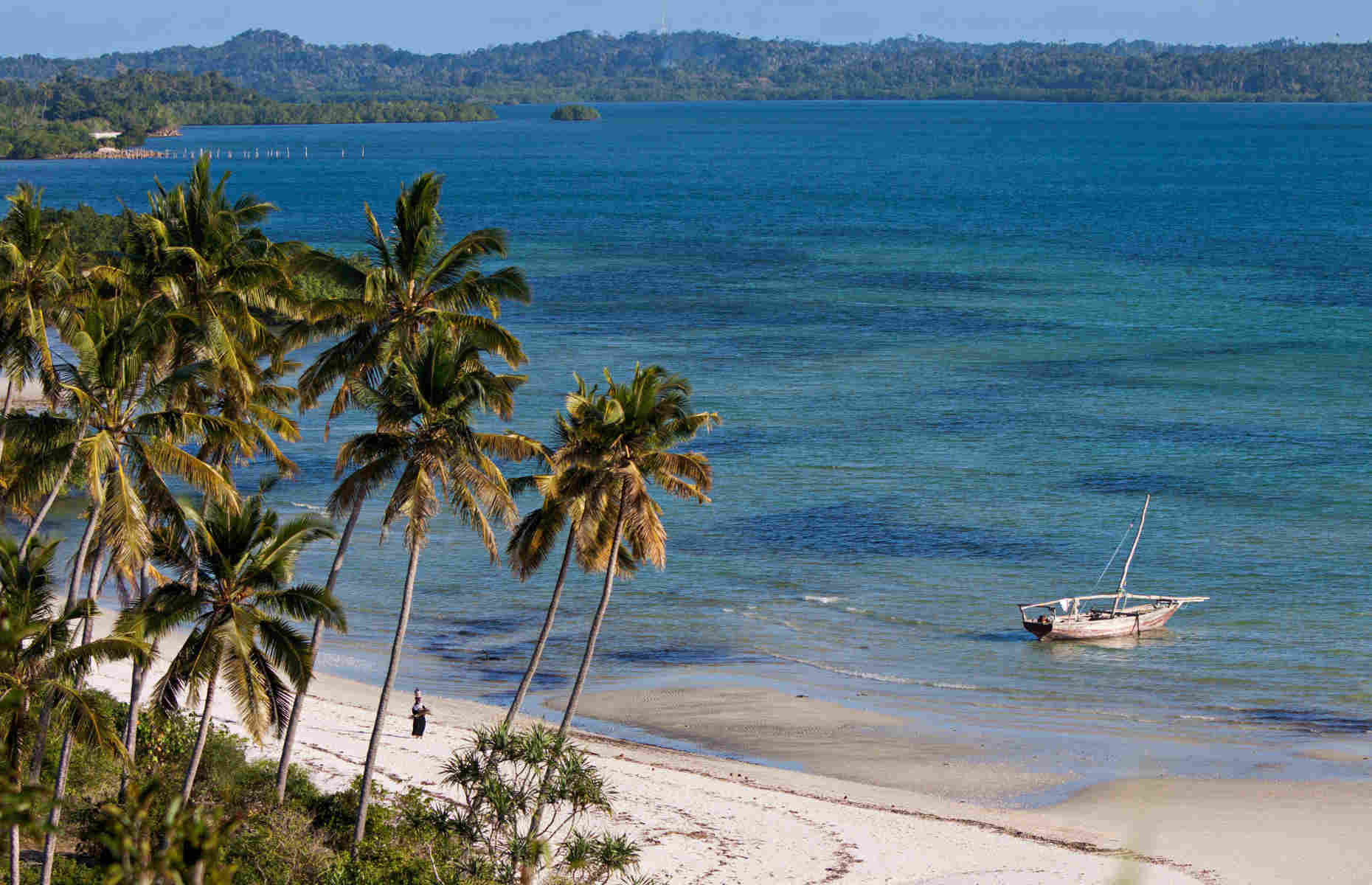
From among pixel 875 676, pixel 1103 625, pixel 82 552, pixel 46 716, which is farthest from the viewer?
pixel 1103 625

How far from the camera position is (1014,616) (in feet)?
166

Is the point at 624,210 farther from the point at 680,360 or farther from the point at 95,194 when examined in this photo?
the point at 680,360

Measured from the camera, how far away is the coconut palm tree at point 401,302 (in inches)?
1172

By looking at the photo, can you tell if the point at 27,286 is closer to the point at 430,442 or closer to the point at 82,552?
the point at 82,552

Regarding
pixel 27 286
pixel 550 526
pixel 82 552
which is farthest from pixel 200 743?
pixel 27 286

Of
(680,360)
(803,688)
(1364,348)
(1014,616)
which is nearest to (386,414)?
(803,688)

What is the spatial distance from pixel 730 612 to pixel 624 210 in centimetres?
13764

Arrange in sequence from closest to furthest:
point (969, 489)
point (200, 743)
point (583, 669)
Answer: point (200, 743), point (583, 669), point (969, 489)

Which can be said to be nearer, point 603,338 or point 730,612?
point 730,612

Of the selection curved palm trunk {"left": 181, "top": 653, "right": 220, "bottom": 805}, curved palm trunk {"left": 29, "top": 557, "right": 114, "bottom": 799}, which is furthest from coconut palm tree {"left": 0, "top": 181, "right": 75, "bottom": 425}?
curved palm trunk {"left": 181, "top": 653, "right": 220, "bottom": 805}

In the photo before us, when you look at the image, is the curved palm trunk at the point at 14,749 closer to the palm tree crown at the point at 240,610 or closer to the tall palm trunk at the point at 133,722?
the palm tree crown at the point at 240,610

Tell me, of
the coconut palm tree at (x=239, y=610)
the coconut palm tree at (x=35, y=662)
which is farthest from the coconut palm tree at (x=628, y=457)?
the coconut palm tree at (x=35, y=662)

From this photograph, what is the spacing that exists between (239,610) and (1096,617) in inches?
1265

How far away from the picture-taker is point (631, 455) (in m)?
29.8
